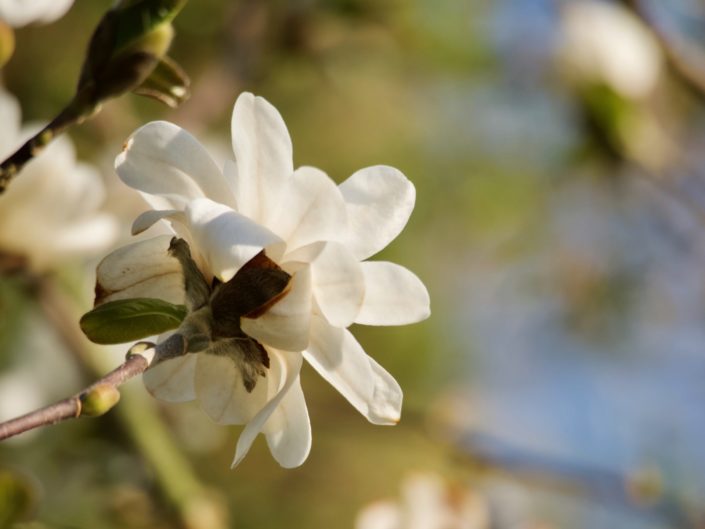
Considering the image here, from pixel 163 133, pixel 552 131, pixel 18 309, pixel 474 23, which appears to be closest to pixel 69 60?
pixel 18 309

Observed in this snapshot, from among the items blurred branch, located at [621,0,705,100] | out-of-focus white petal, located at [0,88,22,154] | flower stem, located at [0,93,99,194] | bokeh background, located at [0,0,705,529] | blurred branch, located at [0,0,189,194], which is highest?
blurred branch, located at [0,0,189,194]

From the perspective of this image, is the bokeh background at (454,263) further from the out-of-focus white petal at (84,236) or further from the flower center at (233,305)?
the flower center at (233,305)

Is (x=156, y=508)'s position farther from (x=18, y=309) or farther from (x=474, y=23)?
(x=474, y=23)

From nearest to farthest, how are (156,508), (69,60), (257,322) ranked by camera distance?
(257,322) < (156,508) < (69,60)

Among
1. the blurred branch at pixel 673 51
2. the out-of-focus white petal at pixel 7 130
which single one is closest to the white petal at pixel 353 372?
the out-of-focus white petal at pixel 7 130

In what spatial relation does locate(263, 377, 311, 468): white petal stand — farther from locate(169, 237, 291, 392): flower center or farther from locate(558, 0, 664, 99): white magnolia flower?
locate(558, 0, 664, 99): white magnolia flower

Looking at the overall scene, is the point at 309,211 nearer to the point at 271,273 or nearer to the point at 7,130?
the point at 271,273

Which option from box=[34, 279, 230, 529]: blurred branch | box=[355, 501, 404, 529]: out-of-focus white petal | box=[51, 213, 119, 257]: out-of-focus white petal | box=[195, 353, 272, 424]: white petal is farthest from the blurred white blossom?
box=[195, 353, 272, 424]: white petal

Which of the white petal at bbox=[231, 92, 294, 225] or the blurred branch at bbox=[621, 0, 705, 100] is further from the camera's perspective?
the blurred branch at bbox=[621, 0, 705, 100]

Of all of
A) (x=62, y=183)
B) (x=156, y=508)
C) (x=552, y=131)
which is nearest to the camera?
(x=62, y=183)
